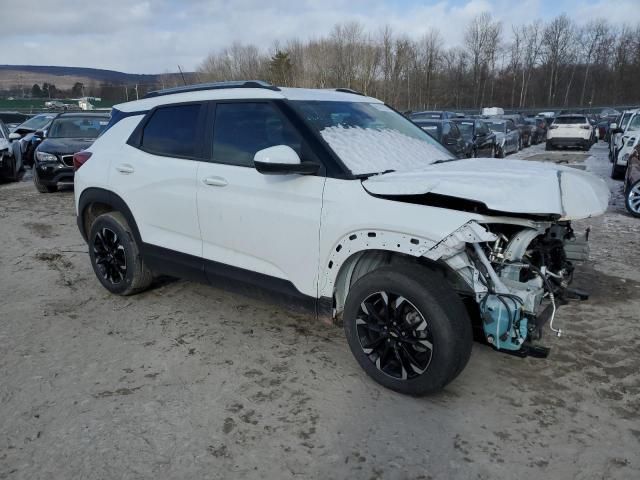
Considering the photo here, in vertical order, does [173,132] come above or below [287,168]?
above

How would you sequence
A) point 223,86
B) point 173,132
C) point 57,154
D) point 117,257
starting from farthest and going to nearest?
point 57,154 → point 117,257 → point 173,132 → point 223,86

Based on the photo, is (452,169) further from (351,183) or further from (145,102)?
(145,102)

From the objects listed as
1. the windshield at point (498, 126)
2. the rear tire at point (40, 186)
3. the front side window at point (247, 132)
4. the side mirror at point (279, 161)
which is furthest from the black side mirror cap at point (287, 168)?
the windshield at point (498, 126)

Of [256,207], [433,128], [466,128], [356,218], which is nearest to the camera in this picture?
[356,218]

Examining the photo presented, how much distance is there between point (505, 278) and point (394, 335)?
731 mm

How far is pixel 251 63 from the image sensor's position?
2785 inches

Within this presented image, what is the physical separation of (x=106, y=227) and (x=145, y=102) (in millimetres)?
1195

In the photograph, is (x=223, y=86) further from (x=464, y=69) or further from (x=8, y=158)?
(x=464, y=69)

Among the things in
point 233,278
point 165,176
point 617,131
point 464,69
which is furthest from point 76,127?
point 464,69

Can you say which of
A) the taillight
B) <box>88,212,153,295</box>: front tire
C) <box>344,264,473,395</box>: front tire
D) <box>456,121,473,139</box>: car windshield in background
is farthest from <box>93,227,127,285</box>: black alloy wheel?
<box>456,121,473,139</box>: car windshield in background

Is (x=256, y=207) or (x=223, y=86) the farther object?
(x=223, y=86)

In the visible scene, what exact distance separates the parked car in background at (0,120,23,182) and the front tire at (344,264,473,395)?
12216 mm

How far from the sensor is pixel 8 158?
12.3 meters

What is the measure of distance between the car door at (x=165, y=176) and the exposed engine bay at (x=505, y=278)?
6.74 feet
